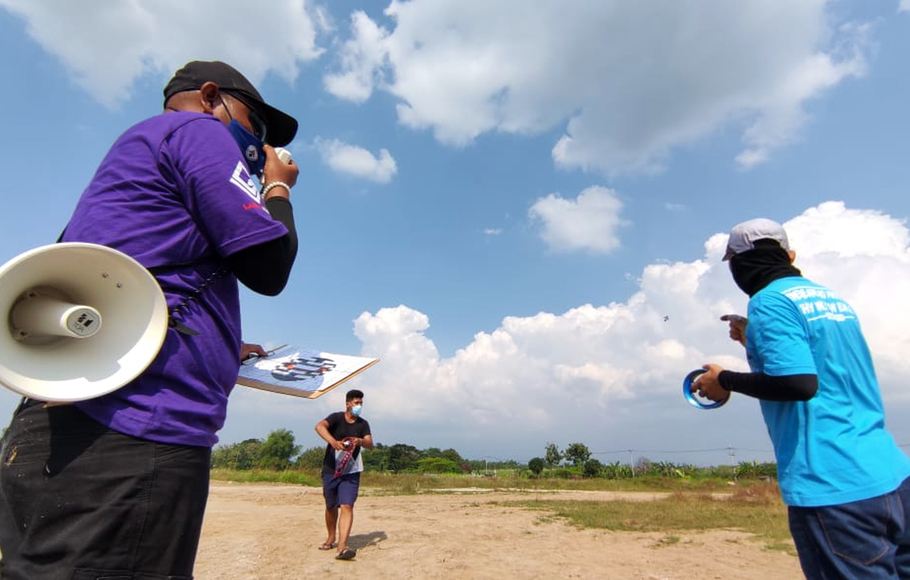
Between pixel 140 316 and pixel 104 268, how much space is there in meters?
0.13

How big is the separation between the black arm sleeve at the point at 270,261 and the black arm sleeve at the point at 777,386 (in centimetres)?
177

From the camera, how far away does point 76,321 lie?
1087 millimetres

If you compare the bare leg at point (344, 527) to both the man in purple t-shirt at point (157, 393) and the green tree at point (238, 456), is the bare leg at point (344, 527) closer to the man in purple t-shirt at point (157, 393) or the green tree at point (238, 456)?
the man in purple t-shirt at point (157, 393)

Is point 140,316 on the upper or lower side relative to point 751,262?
lower

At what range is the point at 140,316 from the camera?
116 centimetres

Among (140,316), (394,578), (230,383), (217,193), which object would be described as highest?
(217,193)

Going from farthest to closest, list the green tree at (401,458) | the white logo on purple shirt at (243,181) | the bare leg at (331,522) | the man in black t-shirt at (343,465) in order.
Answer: the green tree at (401,458), the bare leg at (331,522), the man in black t-shirt at (343,465), the white logo on purple shirt at (243,181)

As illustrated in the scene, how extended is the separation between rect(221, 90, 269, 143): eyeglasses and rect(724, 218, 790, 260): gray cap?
6.86 ft

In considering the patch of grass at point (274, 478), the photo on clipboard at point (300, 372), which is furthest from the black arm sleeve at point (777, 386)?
the patch of grass at point (274, 478)

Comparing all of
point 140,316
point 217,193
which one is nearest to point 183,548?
point 140,316

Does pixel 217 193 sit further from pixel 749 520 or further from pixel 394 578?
pixel 749 520

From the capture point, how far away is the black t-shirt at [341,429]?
6547 mm

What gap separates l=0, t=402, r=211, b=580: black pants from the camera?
3.38ft

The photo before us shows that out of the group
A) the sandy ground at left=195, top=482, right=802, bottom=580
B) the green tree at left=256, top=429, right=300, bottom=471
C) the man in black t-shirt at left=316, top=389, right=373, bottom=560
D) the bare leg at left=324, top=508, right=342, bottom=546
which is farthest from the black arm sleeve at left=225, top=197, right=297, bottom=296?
the green tree at left=256, top=429, right=300, bottom=471
